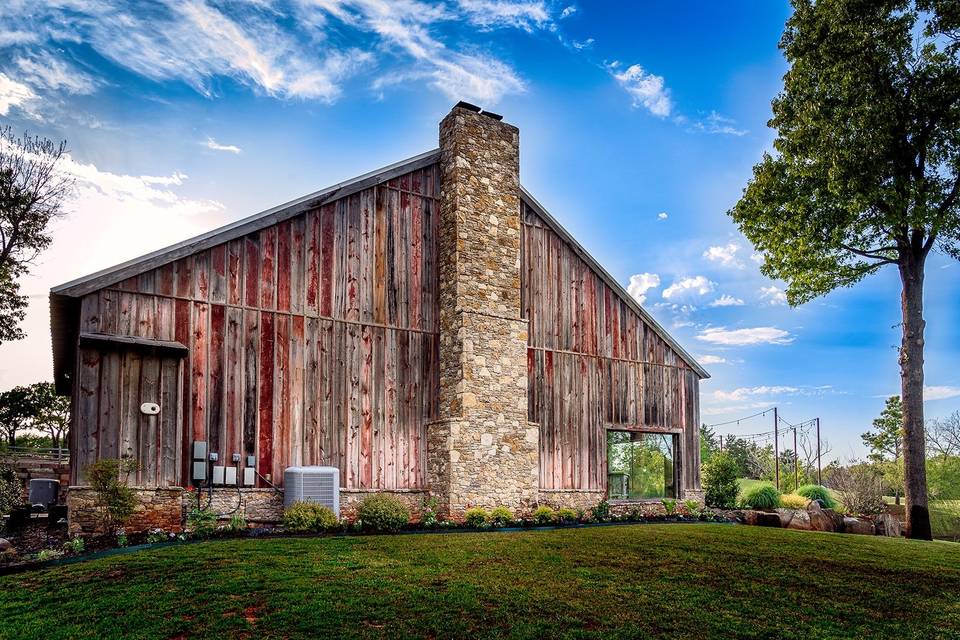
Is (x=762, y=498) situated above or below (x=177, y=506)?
below

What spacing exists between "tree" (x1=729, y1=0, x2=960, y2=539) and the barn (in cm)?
553

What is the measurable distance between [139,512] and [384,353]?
5.72 metres

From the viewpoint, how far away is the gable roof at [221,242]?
1297 centimetres

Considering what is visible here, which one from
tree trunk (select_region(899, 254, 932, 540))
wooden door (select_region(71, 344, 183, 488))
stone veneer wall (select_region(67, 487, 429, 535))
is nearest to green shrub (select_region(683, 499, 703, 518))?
tree trunk (select_region(899, 254, 932, 540))

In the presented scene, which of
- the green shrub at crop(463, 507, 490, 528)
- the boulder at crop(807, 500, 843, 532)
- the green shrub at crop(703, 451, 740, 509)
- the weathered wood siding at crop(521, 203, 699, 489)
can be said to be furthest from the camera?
the green shrub at crop(703, 451, 740, 509)

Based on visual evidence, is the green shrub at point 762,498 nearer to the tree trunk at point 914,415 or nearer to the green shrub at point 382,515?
the tree trunk at point 914,415

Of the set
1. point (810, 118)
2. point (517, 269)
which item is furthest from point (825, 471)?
point (517, 269)

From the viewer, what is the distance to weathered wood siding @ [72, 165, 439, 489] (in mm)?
13117

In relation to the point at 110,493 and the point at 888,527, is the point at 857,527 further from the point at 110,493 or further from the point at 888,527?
the point at 110,493

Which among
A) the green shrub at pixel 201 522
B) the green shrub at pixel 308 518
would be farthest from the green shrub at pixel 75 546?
the green shrub at pixel 308 518

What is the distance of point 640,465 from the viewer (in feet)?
74.2

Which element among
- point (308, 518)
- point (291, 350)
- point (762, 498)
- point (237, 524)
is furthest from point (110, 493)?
point (762, 498)

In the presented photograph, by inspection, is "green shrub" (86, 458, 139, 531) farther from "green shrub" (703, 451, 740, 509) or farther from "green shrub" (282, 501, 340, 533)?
"green shrub" (703, 451, 740, 509)

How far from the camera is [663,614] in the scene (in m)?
8.30
